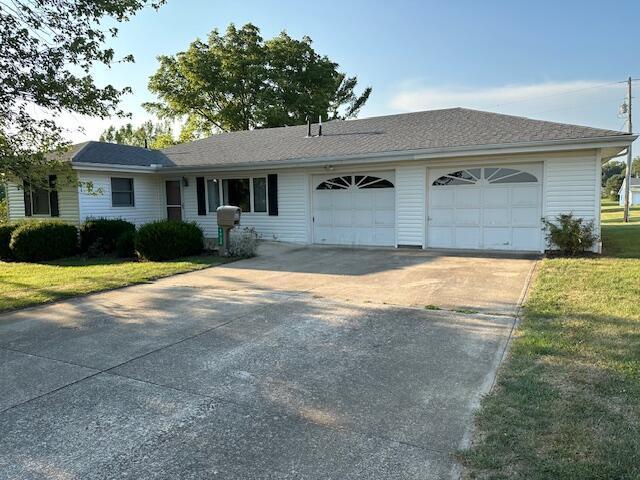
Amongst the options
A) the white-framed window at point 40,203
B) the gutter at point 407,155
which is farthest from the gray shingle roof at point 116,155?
the white-framed window at point 40,203

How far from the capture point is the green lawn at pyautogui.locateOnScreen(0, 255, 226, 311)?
26.9 feet

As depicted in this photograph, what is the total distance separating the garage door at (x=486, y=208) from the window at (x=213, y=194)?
7.39m

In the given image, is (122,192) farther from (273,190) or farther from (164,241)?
(273,190)

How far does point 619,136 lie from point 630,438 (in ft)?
29.5

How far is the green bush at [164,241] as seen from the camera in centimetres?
1218

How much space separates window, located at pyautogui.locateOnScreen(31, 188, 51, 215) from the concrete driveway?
31.7 ft

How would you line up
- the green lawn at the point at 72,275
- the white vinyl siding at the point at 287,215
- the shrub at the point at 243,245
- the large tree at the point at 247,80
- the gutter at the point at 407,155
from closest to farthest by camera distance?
the green lawn at the point at 72,275 < the gutter at the point at 407,155 < the shrub at the point at 243,245 < the white vinyl siding at the point at 287,215 < the large tree at the point at 247,80

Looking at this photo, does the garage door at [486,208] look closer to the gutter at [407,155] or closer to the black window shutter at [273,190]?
the gutter at [407,155]

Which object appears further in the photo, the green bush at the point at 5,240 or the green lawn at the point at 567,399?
the green bush at the point at 5,240

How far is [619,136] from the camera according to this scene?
9898 mm

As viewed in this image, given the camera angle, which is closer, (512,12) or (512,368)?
(512,368)

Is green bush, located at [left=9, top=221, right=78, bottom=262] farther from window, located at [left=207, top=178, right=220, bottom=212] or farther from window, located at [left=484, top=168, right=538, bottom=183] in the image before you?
window, located at [left=484, top=168, right=538, bottom=183]

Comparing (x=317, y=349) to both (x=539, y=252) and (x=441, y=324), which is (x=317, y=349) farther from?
(x=539, y=252)

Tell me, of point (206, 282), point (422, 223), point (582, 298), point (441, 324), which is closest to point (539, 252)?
point (422, 223)
